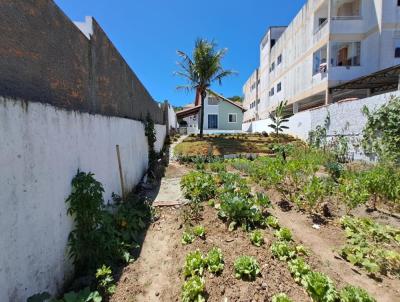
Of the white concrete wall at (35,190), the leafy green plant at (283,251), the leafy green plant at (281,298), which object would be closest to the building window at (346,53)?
the leafy green plant at (283,251)

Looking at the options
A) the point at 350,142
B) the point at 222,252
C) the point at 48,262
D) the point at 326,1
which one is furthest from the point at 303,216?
the point at 326,1

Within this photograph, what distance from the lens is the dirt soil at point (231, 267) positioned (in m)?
3.23

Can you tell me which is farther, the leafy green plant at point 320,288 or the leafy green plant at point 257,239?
the leafy green plant at point 257,239

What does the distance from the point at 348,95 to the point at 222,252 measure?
71.9 ft

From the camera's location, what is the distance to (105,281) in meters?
3.36

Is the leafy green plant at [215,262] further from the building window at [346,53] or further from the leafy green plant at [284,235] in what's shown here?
the building window at [346,53]

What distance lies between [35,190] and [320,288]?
3.41 metres

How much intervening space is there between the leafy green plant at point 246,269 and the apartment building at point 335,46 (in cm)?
1748

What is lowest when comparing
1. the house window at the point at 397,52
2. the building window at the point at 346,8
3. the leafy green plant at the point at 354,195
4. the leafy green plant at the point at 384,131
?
the leafy green plant at the point at 354,195

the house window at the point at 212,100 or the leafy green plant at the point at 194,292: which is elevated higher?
the house window at the point at 212,100

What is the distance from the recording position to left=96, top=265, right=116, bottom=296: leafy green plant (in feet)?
10.8

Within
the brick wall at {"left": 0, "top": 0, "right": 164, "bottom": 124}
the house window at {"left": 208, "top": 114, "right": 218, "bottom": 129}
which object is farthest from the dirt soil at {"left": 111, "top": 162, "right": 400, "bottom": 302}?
the house window at {"left": 208, "top": 114, "right": 218, "bottom": 129}

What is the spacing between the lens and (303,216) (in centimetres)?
544

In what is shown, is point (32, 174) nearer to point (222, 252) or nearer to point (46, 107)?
point (46, 107)
